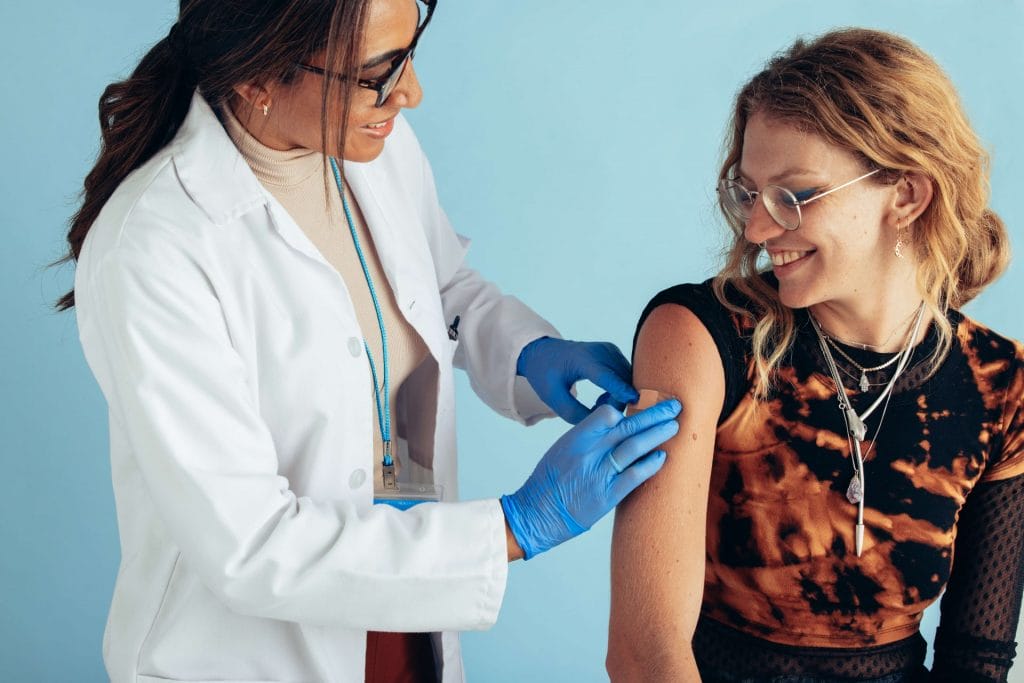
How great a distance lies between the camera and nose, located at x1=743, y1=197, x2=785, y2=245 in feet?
5.37

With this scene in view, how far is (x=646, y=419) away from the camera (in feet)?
5.31

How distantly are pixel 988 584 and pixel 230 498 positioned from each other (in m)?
1.17

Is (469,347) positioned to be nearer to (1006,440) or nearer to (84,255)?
(84,255)

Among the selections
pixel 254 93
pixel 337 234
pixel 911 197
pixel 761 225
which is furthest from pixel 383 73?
pixel 911 197

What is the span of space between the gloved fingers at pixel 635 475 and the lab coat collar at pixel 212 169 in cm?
65

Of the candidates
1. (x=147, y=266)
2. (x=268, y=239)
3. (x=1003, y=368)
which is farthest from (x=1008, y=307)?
(x=147, y=266)

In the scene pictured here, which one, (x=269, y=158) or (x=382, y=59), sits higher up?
(x=382, y=59)

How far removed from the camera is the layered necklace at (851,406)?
1.69m

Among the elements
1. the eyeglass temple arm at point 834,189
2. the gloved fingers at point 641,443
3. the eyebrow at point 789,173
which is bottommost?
the gloved fingers at point 641,443

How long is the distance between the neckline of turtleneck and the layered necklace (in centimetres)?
82

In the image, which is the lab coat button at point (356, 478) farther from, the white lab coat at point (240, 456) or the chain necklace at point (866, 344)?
the chain necklace at point (866, 344)

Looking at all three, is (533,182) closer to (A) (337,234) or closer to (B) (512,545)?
(A) (337,234)

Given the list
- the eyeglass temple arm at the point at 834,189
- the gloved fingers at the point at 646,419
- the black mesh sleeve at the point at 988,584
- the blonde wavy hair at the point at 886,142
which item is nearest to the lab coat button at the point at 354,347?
the gloved fingers at the point at 646,419

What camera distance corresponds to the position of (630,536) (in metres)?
1.64
